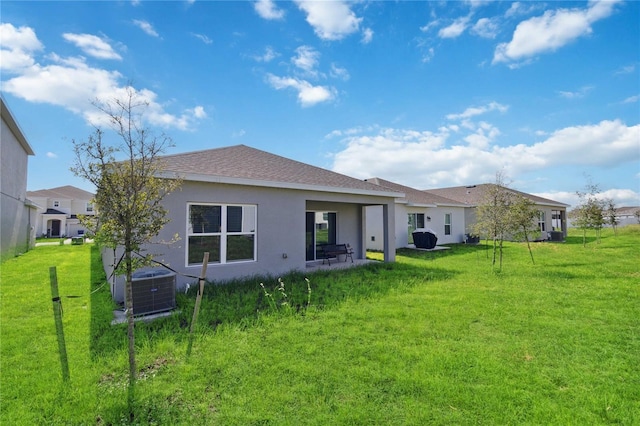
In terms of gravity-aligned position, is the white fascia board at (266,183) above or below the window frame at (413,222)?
above

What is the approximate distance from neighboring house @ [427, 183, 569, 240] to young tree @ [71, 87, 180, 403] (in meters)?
24.0

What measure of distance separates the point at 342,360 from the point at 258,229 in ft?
18.4

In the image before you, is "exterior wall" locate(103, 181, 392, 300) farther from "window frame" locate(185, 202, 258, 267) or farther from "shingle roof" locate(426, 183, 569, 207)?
"shingle roof" locate(426, 183, 569, 207)

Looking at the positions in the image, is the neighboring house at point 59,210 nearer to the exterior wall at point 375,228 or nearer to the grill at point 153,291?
the exterior wall at point 375,228

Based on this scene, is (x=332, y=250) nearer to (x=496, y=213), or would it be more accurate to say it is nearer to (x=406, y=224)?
(x=496, y=213)

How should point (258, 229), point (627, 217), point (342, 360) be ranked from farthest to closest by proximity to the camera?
point (627, 217) → point (258, 229) → point (342, 360)

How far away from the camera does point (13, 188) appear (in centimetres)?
1680

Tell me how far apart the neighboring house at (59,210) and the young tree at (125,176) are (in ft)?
118

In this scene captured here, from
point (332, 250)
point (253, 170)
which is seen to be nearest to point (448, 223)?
point (332, 250)

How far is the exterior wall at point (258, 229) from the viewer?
303 inches

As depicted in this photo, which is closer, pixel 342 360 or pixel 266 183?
pixel 342 360

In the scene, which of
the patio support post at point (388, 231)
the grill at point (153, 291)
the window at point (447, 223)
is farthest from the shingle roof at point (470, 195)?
the grill at point (153, 291)

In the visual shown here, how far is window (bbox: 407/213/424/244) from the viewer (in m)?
20.3

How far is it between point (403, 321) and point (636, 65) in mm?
12838
